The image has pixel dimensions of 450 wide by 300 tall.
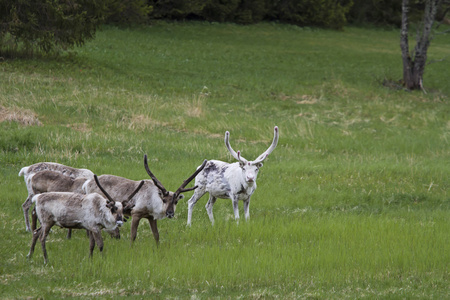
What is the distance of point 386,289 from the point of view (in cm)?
843

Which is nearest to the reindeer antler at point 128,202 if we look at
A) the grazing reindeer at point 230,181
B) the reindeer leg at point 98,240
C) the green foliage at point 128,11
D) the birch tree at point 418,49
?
the reindeer leg at point 98,240

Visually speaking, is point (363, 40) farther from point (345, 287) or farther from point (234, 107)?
point (345, 287)

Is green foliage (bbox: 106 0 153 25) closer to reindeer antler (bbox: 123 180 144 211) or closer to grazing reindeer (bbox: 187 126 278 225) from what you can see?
grazing reindeer (bbox: 187 126 278 225)

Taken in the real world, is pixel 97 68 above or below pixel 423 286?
below

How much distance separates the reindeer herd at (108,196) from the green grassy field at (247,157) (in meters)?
0.44

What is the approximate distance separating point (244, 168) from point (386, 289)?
3.76m

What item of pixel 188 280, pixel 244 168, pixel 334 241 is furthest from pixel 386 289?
pixel 244 168

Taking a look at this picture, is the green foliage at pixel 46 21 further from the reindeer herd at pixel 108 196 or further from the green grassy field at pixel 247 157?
the reindeer herd at pixel 108 196

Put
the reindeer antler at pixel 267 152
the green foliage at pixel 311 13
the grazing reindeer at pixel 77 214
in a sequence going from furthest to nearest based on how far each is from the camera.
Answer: the green foliage at pixel 311 13 → the reindeer antler at pixel 267 152 → the grazing reindeer at pixel 77 214

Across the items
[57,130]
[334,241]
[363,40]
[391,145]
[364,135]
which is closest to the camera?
[334,241]

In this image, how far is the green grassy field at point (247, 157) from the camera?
8594 mm

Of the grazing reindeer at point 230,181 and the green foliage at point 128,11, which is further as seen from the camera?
the green foliage at point 128,11

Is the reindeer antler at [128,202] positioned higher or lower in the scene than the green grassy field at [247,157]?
higher

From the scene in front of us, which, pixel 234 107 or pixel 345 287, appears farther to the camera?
pixel 234 107
